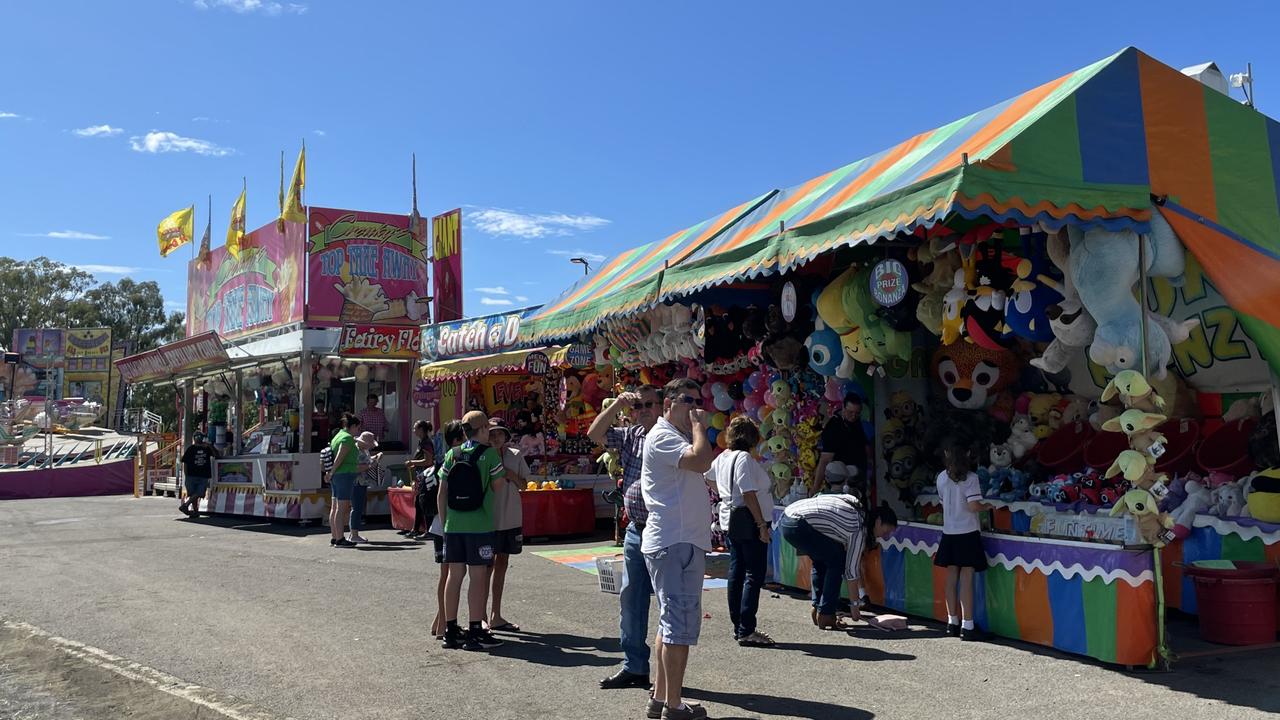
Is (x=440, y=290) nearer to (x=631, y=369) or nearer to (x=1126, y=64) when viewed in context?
(x=631, y=369)

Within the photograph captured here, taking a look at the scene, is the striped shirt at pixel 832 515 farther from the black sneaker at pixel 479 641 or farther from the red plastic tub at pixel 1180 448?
the red plastic tub at pixel 1180 448

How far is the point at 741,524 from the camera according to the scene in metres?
6.91

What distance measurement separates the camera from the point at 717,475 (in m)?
7.28

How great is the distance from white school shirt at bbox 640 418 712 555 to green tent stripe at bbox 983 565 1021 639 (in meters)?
2.78

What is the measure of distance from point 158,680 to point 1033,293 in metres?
6.46

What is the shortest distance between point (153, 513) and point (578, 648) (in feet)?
55.0

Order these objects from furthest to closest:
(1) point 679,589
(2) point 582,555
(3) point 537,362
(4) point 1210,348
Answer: (3) point 537,362 < (2) point 582,555 < (4) point 1210,348 < (1) point 679,589

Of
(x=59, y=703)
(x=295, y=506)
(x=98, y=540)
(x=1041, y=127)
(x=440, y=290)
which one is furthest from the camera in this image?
(x=440, y=290)

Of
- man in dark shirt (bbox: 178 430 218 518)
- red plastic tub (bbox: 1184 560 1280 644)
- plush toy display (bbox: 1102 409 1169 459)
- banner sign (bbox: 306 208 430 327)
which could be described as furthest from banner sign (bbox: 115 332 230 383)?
red plastic tub (bbox: 1184 560 1280 644)

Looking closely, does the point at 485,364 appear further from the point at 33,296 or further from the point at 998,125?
the point at 33,296

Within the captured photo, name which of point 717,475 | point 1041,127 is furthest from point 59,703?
point 1041,127

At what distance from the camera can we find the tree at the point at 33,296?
63938mm

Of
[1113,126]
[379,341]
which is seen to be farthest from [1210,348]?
[379,341]

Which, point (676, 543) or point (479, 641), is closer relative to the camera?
point (676, 543)
